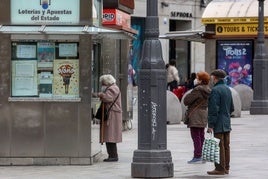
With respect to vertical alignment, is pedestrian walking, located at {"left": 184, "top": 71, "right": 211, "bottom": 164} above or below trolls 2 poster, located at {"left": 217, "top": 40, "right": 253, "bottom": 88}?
below

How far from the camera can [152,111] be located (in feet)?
43.0

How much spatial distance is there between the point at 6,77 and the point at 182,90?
54.6 ft

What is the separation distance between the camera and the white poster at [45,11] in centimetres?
1508

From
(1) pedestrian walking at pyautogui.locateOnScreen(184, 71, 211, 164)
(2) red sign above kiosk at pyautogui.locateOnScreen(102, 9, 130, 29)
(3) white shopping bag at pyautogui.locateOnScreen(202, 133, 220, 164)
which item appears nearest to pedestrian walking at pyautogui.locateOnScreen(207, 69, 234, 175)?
(3) white shopping bag at pyautogui.locateOnScreen(202, 133, 220, 164)

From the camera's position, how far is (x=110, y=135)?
1559 centimetres

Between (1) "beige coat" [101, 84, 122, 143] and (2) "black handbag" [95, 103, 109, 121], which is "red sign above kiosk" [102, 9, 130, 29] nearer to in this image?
(1) "beige coat" [101, 84, 122, 143]

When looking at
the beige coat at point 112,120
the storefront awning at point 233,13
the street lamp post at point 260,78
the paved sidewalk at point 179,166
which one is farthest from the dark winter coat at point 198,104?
the storefront awning at point 233,13

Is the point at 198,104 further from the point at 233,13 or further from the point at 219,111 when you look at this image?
the point at 233,13

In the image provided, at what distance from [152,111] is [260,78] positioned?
1622 cm

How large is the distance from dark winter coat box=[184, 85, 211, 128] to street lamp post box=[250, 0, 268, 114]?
13.4m

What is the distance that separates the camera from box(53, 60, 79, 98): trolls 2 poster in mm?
15000

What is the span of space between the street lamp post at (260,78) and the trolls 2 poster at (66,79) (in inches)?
568

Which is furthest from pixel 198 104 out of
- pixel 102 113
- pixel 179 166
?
pixel 102 113

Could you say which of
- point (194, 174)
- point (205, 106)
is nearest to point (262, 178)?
point (194, 174)
